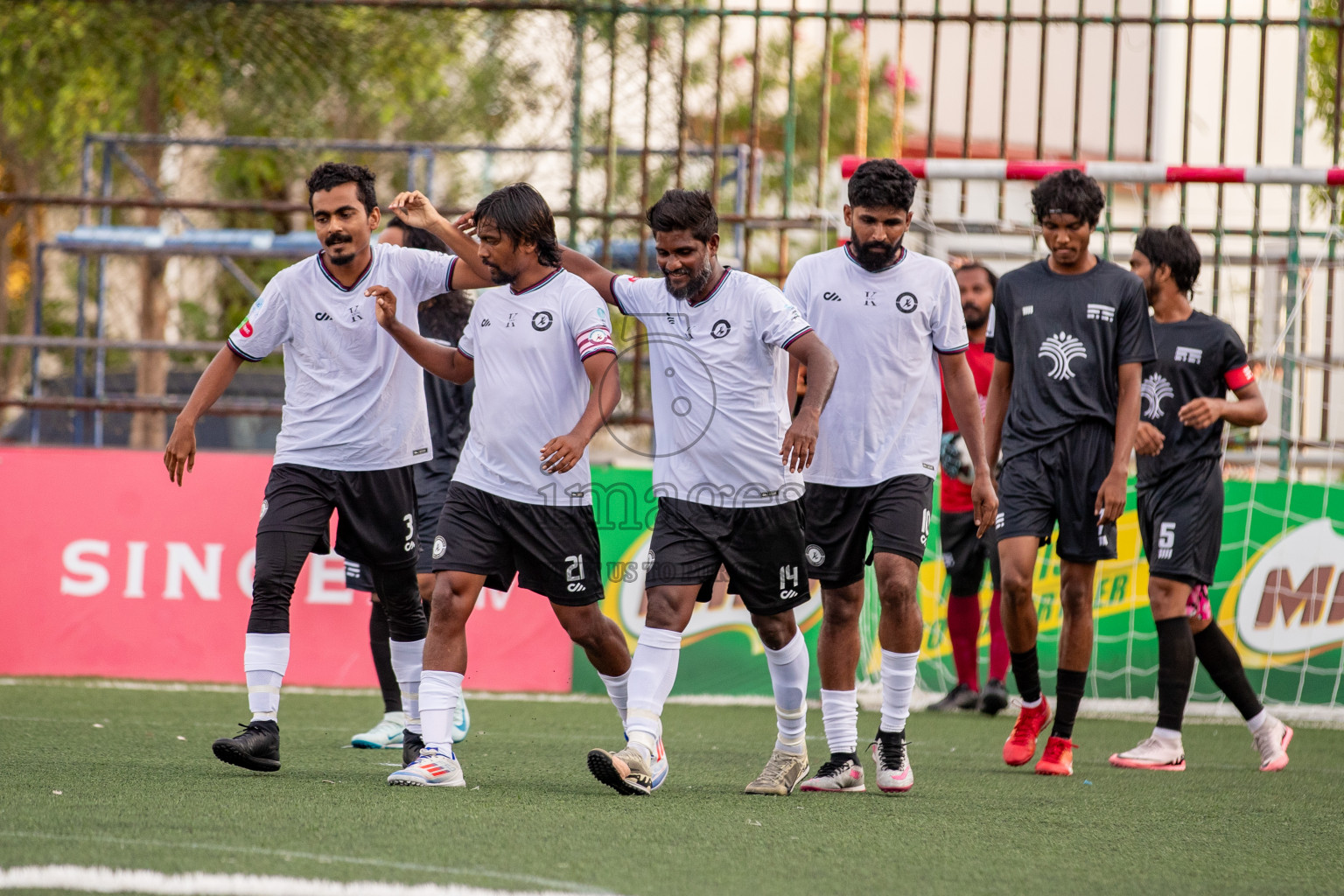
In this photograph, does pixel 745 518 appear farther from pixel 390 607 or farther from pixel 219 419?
pixel 219 419

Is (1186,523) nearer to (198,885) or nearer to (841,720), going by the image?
(841,720)

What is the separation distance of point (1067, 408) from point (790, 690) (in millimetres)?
1643

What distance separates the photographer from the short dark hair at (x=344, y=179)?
534 centimetres

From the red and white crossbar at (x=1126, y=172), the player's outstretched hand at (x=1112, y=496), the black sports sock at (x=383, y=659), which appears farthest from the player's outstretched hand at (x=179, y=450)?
the red and white crossbar at (x=1126, y=172)

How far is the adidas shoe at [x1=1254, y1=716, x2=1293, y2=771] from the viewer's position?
20.5 feet

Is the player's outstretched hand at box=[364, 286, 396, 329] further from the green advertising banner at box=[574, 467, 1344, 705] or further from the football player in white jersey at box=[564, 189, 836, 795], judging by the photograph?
the green advertising banner at box=[574, 467, 1344, 705]

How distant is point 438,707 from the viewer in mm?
4816

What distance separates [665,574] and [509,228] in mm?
1227

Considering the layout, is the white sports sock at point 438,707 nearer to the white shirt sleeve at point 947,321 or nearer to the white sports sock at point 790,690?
the white sports sock at point 790,690

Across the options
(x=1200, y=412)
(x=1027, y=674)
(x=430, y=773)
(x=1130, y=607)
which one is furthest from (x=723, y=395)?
(x=1130, y=607)

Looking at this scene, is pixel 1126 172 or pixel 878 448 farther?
pixel 1126 172

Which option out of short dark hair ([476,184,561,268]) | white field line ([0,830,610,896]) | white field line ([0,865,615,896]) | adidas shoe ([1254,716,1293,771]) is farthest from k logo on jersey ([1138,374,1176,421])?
white field line ([0,865,615,896])

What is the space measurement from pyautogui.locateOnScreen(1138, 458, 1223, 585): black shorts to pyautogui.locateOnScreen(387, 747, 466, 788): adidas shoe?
2973 millimetres

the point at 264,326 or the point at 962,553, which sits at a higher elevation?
the point at 264,326
